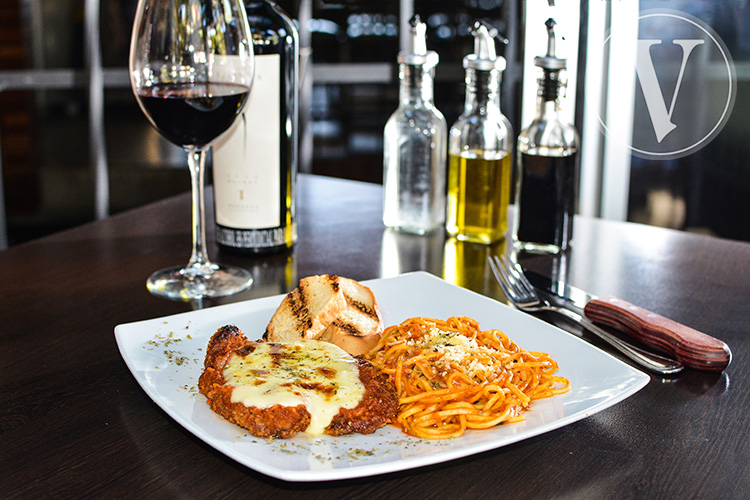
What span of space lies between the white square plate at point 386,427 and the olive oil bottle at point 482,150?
0.34 meters

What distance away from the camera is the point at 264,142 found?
1304 millimetres

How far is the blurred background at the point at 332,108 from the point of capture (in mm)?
3506

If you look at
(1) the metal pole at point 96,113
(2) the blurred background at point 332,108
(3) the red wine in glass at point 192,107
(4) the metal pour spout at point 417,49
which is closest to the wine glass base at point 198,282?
(3) the red wine in glass at point 192,107

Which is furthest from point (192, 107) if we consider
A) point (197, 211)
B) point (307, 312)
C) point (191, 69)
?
point (307, 312)

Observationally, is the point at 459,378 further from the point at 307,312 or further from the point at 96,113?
the point at 96,113

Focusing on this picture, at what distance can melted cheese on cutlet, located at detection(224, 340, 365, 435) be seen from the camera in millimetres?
667

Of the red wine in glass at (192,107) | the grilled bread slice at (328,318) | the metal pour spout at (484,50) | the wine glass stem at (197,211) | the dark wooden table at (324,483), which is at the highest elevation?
the metal pour spout at (484,50)

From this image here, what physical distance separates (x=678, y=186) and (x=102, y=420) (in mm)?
3335

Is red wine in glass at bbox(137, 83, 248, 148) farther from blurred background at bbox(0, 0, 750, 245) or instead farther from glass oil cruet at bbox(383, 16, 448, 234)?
blurred background at bbox(0, 0, 750, 245)

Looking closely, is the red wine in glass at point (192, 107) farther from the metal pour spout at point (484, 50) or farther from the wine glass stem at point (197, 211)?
the metal pour spout at point (484, 50)

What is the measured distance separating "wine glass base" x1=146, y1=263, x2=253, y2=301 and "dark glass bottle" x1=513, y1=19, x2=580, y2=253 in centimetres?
56

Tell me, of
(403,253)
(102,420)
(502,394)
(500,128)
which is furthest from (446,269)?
(102,420)

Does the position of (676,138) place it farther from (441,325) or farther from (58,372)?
(58,372)

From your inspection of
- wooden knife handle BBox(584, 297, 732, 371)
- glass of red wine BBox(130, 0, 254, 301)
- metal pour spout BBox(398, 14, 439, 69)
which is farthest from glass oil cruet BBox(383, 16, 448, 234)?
wooden knife handle BBox(584, 297, 732, 371)
